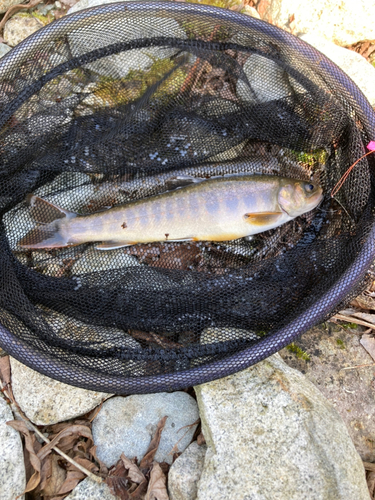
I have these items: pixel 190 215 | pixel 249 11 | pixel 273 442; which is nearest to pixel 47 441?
pixel 273 442

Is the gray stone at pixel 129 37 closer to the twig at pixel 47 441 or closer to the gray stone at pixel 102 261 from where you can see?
the gray stone at pixel 102 261

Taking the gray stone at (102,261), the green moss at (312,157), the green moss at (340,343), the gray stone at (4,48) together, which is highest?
the gray stone at (4,48)

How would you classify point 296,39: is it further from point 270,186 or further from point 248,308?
point 248,308

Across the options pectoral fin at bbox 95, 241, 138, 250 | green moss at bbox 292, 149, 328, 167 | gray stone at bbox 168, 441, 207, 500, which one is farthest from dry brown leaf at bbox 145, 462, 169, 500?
green moss at bbox 292, 149, 328, 167

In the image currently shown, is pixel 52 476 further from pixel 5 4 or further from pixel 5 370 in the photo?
pixel 5 4

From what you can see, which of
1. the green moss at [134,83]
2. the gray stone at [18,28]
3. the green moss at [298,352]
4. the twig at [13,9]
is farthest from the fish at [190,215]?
the twig at [13,9]

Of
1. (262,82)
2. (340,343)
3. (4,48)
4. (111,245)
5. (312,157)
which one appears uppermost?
(262,82)
